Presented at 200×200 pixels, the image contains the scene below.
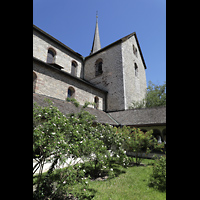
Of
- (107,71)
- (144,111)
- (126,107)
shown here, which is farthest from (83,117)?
(107,71)

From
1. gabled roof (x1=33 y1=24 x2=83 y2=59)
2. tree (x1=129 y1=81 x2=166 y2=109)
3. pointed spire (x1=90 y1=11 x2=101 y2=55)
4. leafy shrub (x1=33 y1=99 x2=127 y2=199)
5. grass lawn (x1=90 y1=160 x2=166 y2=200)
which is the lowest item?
grass lawn (x1=90 y1=160 x2=166 y2=200)

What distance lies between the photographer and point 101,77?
18297 mm

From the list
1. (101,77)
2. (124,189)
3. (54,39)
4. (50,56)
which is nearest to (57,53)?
(50,56)

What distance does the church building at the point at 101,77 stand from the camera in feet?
36.2

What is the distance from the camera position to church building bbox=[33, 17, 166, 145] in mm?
11031

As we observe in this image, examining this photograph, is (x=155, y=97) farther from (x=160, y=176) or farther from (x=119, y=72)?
(x=160, y=176)

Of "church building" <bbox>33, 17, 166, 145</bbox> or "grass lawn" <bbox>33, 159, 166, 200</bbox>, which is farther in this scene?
"church building" <bbox>33, 17, 166, 145</bbox>

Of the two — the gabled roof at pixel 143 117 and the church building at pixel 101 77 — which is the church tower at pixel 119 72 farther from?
the gabled roof at pixel 143 117

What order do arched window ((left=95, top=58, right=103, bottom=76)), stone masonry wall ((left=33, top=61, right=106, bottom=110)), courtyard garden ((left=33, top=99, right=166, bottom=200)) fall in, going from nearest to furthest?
courtyard garden ((left=33, top=99, right=166, bottom=200)), stone masonry wall ((left=33, top=61, right=106, bottom=110)), arched window ((left=95, top=58, right=103, bottom=76))

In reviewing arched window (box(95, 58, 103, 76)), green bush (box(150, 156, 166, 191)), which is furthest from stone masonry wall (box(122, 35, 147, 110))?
green bush (box(150, 156, 166, 191))

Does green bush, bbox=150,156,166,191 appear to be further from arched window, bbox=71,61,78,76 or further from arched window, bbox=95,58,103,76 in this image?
arched window, bbox=71,61,78,76

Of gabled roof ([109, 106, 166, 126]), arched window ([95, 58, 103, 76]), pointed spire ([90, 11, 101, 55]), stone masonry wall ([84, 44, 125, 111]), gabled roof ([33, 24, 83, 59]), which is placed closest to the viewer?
gabled roof ([109, 106, 166, 126])

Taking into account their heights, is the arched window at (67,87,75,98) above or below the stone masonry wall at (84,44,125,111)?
below
